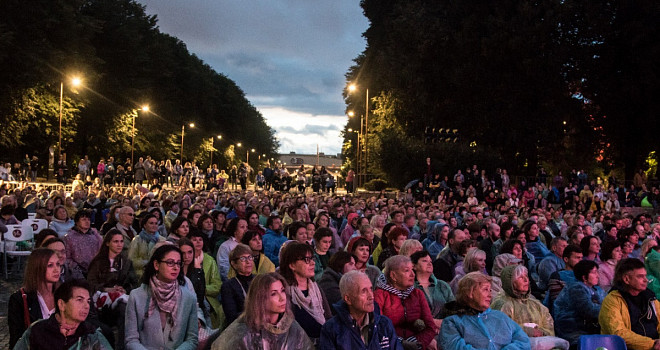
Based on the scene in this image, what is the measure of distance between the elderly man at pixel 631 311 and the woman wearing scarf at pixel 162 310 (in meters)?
3.61

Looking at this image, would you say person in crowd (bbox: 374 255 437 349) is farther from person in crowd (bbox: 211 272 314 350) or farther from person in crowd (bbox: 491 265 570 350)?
person in crowd (bbox: 211 272 314 350)

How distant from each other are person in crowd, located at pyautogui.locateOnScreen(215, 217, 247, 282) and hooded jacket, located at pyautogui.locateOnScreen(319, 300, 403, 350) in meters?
3.26

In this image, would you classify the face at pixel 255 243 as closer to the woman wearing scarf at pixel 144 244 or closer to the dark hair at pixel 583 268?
the woman wearing scarf at pixel 144 244

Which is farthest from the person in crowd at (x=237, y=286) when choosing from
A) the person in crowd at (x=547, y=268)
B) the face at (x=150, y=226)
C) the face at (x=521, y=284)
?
the person in crowd at (x=547, y=268)

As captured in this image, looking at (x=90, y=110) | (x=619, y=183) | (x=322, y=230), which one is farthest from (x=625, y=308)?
(x=90, y=110)

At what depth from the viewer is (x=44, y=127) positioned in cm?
3672

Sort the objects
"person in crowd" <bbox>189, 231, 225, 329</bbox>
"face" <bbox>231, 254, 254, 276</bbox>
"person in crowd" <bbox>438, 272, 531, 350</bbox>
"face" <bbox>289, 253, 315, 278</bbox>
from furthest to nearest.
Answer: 1. "person in crowd" <bbox>189, 231, 225, 329</bbox>
2. "face" <bbox>231, 254, 254, 276</bbox>
3. "face" <bbox>289, 253, 315, 278</bbox>
4. "person in crowd" <bbox>438, 272, 531, 350</bbox>

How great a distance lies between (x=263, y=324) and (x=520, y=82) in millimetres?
33619

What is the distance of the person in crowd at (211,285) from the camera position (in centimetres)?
696

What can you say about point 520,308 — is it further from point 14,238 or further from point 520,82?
point 520,82

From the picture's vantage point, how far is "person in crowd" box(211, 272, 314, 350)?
13.8 ft

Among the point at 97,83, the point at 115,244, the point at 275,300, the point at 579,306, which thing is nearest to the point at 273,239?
the point at 115,244

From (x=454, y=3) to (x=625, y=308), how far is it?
112 feet

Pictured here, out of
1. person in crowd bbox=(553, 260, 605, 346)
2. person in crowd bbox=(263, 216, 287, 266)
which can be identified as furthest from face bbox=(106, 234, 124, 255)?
person in crowd bbox=(553, 260, 605, 346)
